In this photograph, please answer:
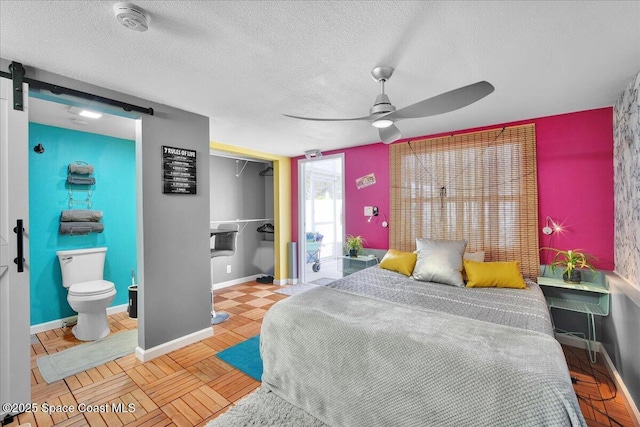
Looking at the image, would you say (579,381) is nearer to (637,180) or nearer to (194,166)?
(637,180)

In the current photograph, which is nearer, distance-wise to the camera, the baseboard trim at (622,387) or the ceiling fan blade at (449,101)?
the ceiling fan blade at (449,101)

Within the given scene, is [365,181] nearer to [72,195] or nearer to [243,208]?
[243,208]

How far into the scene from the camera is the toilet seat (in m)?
3.00

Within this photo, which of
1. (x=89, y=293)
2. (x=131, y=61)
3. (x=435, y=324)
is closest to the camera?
(x=435, y=324)

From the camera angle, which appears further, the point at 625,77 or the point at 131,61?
the point at 625,77

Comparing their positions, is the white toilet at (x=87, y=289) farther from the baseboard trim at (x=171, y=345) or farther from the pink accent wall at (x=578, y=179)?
the pink accent wall at (x=578, y=179)

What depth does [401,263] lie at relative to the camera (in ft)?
11.1

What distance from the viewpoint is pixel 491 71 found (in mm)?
2107

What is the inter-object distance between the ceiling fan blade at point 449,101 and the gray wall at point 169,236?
2.15 m

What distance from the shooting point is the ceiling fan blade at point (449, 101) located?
1636 millimetres

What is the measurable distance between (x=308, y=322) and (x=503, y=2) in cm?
215

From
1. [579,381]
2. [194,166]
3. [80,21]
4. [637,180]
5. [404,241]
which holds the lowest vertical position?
[579,381]

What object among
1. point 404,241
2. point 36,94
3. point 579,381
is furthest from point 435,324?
point 36,94

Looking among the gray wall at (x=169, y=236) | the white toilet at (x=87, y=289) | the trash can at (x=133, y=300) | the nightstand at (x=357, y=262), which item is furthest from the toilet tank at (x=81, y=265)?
the nightstand at (x=357, y=262)
